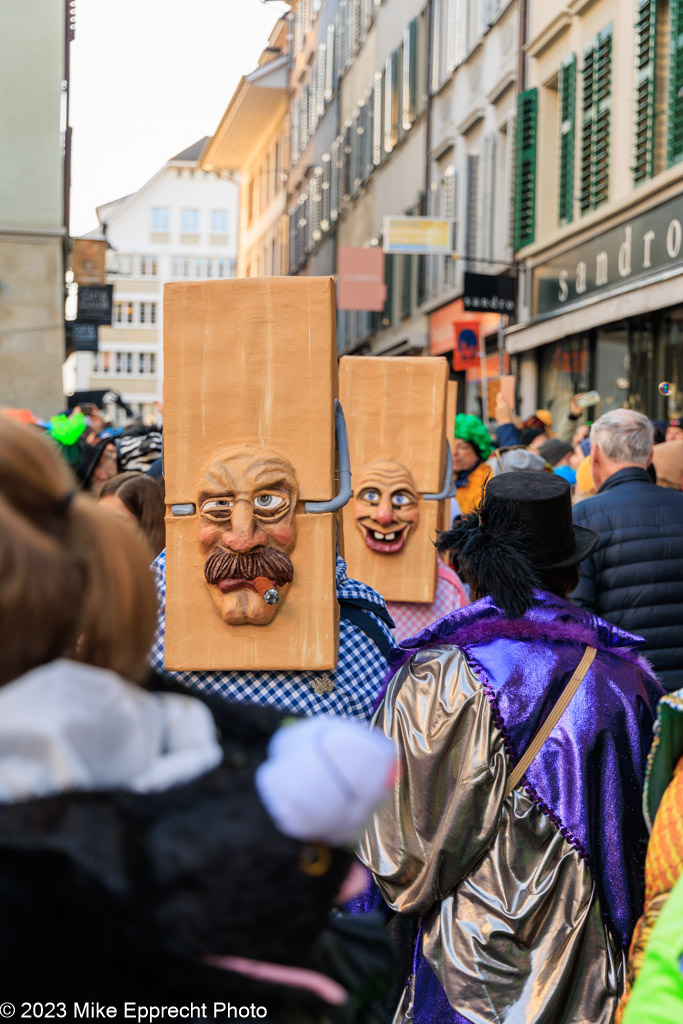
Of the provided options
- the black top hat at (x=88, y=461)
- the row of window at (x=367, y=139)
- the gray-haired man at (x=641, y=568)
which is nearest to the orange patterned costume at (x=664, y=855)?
the gray-haired man at (x=641, y=568)

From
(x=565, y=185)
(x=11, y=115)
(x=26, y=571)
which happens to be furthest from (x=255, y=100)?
(x=26, y=571)

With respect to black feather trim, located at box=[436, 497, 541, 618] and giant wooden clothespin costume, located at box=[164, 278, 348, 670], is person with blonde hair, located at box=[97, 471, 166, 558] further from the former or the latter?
black feather trim, located at box=[436, 497, 541, 618]

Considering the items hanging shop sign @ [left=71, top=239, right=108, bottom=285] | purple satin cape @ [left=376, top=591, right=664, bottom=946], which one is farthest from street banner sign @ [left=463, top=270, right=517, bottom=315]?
purple satin cape @ [left=376, top=591, right=664, bottom=946]

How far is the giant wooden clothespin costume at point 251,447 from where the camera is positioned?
3.20m

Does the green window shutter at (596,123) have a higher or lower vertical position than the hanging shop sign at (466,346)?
higher

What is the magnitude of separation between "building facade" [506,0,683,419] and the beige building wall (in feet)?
24.4

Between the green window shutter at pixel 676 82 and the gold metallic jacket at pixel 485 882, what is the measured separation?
9.84m

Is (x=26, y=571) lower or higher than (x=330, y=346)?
lower

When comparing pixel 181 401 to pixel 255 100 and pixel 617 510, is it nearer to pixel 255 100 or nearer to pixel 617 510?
pixel 617 510

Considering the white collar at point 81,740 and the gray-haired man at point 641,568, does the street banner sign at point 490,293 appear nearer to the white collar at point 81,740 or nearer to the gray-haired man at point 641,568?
the gray-haired man at point 641,568

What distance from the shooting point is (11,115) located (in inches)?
813

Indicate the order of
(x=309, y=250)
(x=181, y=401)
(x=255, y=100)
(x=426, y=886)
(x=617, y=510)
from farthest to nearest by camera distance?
(x=255, y=100)
(x=309, y=250)
(x=617, y=510)
(x=181, y=401)
(x=426, y=886)

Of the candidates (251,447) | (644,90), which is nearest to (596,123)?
(644,90)

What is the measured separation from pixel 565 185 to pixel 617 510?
11.2 m
